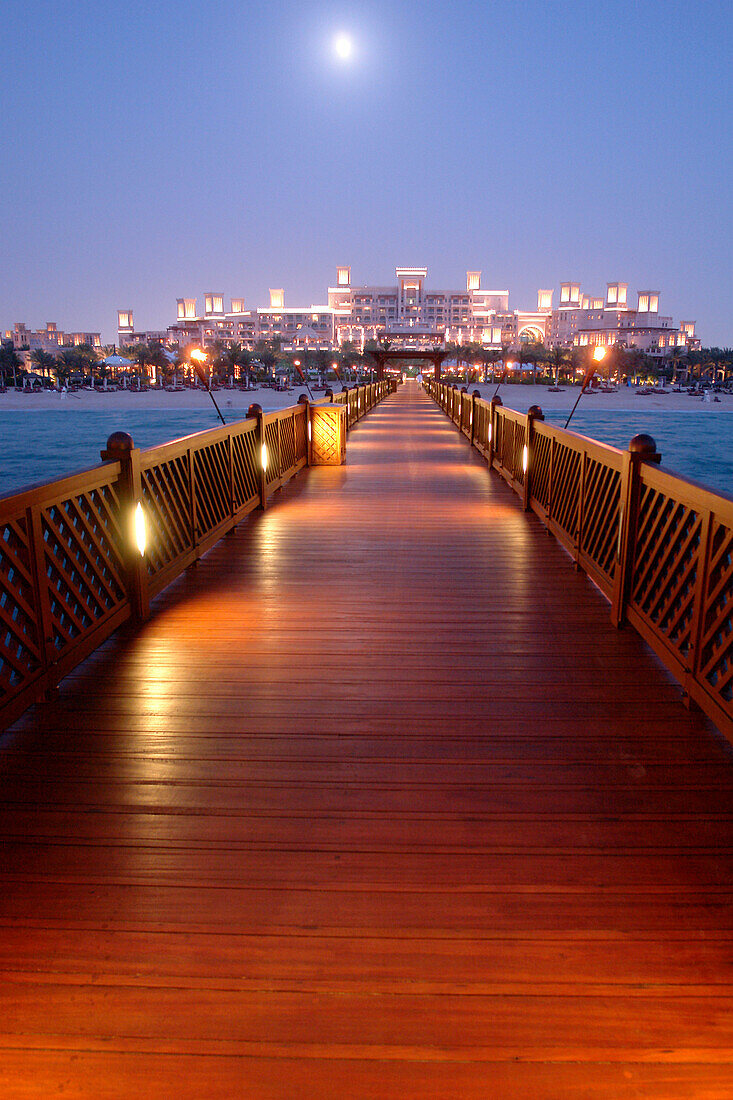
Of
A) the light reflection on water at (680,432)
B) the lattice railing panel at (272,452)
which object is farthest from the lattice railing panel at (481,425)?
the light reflection on water at (680,432)

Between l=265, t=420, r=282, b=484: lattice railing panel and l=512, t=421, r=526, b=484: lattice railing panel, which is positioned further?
l=265, t=420, r=282, b=484: lattice railing panel

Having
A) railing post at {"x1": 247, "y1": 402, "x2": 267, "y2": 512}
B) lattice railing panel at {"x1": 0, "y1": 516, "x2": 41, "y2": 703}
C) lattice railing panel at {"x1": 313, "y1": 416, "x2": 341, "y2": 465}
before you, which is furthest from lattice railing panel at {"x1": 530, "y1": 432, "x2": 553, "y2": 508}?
lattice railing panel at {"x1": 0, "y1": 516, "x2": 41, "y2": 703}

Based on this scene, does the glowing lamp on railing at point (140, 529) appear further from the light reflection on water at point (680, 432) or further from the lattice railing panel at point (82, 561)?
the light reflection on water at point (680, 432)

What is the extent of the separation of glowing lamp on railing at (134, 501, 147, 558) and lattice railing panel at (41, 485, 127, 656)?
11 centimetres

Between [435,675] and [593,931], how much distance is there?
1.78 metres

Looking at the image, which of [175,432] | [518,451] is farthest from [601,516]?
[175,432]

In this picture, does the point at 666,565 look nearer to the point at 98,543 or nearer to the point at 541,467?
the point at 98,543

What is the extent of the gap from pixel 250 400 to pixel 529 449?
53159 millimetres

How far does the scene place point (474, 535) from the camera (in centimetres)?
700

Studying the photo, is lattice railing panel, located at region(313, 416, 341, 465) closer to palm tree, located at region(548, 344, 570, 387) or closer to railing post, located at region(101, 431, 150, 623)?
railing post, located at region(101, 431, 150, 623)

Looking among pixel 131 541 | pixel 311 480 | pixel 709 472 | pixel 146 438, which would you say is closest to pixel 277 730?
pixel 131 541

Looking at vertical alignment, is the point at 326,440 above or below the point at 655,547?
below

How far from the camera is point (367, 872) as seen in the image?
225cm

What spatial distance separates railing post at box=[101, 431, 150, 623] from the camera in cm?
431
